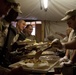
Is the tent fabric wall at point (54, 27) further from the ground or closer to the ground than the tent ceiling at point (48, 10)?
closer to the ground

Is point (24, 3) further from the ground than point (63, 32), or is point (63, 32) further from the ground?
point (24, 3)

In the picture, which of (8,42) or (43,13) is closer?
(8,42)

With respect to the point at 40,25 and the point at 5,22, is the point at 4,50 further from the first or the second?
the point at 40,25

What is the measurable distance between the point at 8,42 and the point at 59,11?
342 centimetres

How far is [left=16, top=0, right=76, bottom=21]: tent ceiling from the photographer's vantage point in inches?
201

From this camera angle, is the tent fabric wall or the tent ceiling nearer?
the tent ceiling

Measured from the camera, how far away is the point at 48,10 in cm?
579

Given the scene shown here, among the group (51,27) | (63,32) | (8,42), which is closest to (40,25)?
(51,27)

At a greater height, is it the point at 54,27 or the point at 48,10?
the point at 48,10

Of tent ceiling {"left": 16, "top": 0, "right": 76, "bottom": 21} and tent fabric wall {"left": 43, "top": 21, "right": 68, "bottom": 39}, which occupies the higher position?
tent ceiling {"left": 16, "top": 0, "right": 76, "bottom": 21}

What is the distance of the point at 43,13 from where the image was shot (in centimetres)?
614

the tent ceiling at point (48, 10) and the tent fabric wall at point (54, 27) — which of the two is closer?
the tent ceiling at point (48, 10)

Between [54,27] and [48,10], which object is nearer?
[48,10]

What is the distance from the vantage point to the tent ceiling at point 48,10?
5.11 metres
